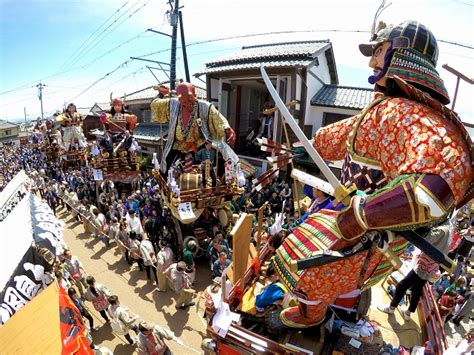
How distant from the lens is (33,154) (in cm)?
2347

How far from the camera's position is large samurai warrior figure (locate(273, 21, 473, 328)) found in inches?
68.9

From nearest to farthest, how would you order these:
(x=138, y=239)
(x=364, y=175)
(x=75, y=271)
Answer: (x=364, y=175)
(x=75, y=271)
(x=138, y=239)

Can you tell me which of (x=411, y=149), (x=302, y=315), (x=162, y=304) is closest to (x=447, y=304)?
(x=302, y=315)

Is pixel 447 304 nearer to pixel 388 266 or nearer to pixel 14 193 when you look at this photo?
pixel 388 266

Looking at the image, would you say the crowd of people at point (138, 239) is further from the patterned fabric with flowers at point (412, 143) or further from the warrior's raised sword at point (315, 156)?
the patterned fabric with flowers at point (412, 143)

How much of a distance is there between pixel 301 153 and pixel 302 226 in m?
0.98

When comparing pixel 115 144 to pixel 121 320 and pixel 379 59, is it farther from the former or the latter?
pixel 379 59

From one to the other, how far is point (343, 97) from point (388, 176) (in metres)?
11.8

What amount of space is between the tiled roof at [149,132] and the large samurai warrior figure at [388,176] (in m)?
14.0

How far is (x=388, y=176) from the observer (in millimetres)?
2246

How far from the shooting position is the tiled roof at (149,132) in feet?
52.3

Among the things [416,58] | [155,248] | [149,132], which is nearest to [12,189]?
[155,248]

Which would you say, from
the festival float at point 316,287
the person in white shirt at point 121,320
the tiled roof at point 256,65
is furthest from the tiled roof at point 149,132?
the festival float at point 316,287

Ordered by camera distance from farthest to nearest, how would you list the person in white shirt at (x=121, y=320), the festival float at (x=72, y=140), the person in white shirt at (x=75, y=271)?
the festival float at (x=72, y=140), the person in white shirt at (x=75, y=271), the person in white shirt at (x=121, y=320)
